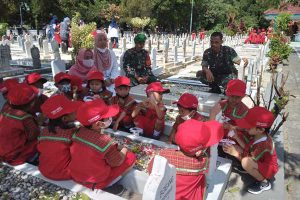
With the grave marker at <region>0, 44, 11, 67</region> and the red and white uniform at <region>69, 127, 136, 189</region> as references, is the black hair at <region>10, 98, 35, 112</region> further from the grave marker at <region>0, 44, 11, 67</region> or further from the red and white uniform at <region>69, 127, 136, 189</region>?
the grave marker at <region>0, 44, 11, 67</region>

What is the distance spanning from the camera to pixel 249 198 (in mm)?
3510

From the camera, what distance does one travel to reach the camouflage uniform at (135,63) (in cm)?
664

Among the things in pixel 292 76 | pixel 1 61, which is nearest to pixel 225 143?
pixel 1 61

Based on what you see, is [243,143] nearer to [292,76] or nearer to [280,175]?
[280,175]

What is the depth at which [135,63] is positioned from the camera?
6.66 meters

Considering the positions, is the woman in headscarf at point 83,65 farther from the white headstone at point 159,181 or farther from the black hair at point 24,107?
the white headstone at point 159,181

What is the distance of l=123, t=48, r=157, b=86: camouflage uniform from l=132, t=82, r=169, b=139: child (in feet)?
6.90

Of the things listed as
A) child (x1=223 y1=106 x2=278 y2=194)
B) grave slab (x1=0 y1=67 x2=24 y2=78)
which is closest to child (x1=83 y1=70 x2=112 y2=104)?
child (x1=223 y1=106 x2=278 y2=194)

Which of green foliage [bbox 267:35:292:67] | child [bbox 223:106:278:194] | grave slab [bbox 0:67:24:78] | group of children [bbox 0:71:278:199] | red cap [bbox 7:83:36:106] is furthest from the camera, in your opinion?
green foliage [bbox 267:35:292:67]

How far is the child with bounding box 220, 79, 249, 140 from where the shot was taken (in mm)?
3969

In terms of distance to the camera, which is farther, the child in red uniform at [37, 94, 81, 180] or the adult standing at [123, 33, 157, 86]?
the adult standing at [123, 33, 157, 86]

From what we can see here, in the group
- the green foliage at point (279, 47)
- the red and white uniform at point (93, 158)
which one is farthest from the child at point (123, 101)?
the green foliage at point (279, 47)

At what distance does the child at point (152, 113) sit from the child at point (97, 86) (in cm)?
59

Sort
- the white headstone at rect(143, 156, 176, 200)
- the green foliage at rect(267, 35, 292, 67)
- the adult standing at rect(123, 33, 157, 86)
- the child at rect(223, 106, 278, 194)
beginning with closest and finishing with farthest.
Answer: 1. the white headstone at rect(143, 156, 176, 200)
2. the child at rect(223, 106, 278, 194)
3. the adult standing at rect(123, 33, 157, 86)
4. the green foliage at rect(267, 35, 292, 67)
